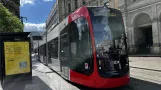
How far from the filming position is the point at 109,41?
791 cm

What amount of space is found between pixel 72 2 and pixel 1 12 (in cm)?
2666

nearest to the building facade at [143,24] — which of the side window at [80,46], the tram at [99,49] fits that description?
the side window at [80,46]

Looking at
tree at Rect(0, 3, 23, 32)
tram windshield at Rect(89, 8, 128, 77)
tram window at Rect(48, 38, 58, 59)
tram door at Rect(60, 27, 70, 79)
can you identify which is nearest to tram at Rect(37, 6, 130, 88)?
tram windshield at Rect(89, 8, 128, 77)

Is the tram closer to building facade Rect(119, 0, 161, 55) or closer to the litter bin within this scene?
the litter bin

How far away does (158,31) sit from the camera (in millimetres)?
26719

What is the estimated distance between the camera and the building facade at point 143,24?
2683 centimetres

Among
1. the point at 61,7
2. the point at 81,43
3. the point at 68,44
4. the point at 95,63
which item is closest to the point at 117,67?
the point at 95,63

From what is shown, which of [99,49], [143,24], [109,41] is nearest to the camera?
A: [99,49]

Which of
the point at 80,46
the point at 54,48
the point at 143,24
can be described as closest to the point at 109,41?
the point at 80,46

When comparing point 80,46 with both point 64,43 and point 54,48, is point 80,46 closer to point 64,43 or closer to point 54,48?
point 64,43

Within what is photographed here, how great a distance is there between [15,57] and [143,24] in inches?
880

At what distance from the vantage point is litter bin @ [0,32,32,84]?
11805 mm

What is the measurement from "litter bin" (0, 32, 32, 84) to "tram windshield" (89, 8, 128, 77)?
18.0 feet

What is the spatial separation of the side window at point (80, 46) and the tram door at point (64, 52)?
25.7 inches
